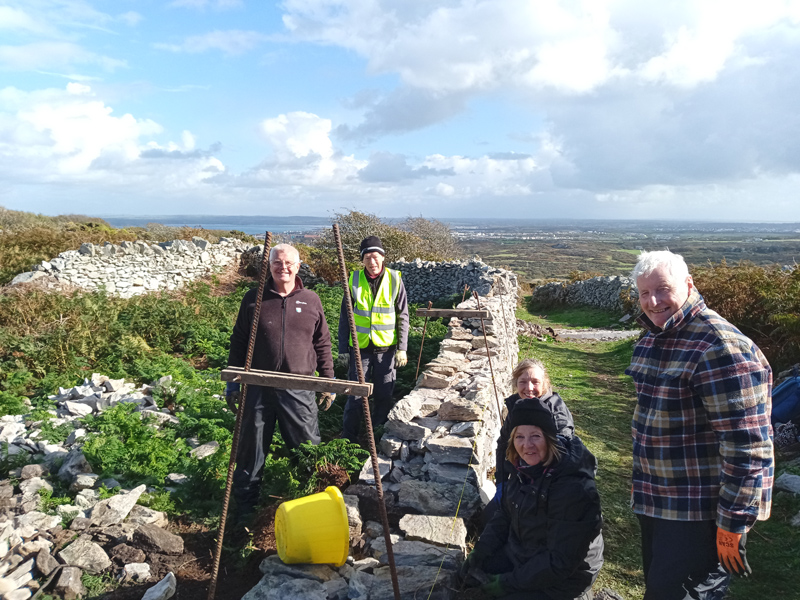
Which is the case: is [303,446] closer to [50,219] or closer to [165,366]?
[165,366]

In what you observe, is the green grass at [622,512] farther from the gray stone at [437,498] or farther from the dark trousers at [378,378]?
the dark trousers at [378,378]

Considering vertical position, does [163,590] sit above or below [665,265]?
below

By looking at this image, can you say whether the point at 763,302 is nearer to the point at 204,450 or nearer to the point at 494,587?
the point at 494,587

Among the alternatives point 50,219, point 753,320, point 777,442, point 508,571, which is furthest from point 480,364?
point 50,219

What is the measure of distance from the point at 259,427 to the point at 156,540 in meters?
1.00

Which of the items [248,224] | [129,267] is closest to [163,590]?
[129,267]

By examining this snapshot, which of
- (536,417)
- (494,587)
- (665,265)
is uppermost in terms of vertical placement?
(665,265)

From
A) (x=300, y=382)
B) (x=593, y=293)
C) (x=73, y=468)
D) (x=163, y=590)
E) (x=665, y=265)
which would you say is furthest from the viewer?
(x=593, y=293)

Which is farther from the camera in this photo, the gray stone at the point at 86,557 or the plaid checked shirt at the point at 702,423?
the gray stone at the point at 86,557

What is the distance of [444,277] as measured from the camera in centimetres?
1781

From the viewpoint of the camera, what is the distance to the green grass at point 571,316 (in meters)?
19.2

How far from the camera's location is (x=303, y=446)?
14.0 ft

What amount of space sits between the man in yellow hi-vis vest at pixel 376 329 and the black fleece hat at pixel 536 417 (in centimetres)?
258

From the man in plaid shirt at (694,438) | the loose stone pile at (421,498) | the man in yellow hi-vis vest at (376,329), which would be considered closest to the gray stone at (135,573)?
the loose stone pile at (421,498)
